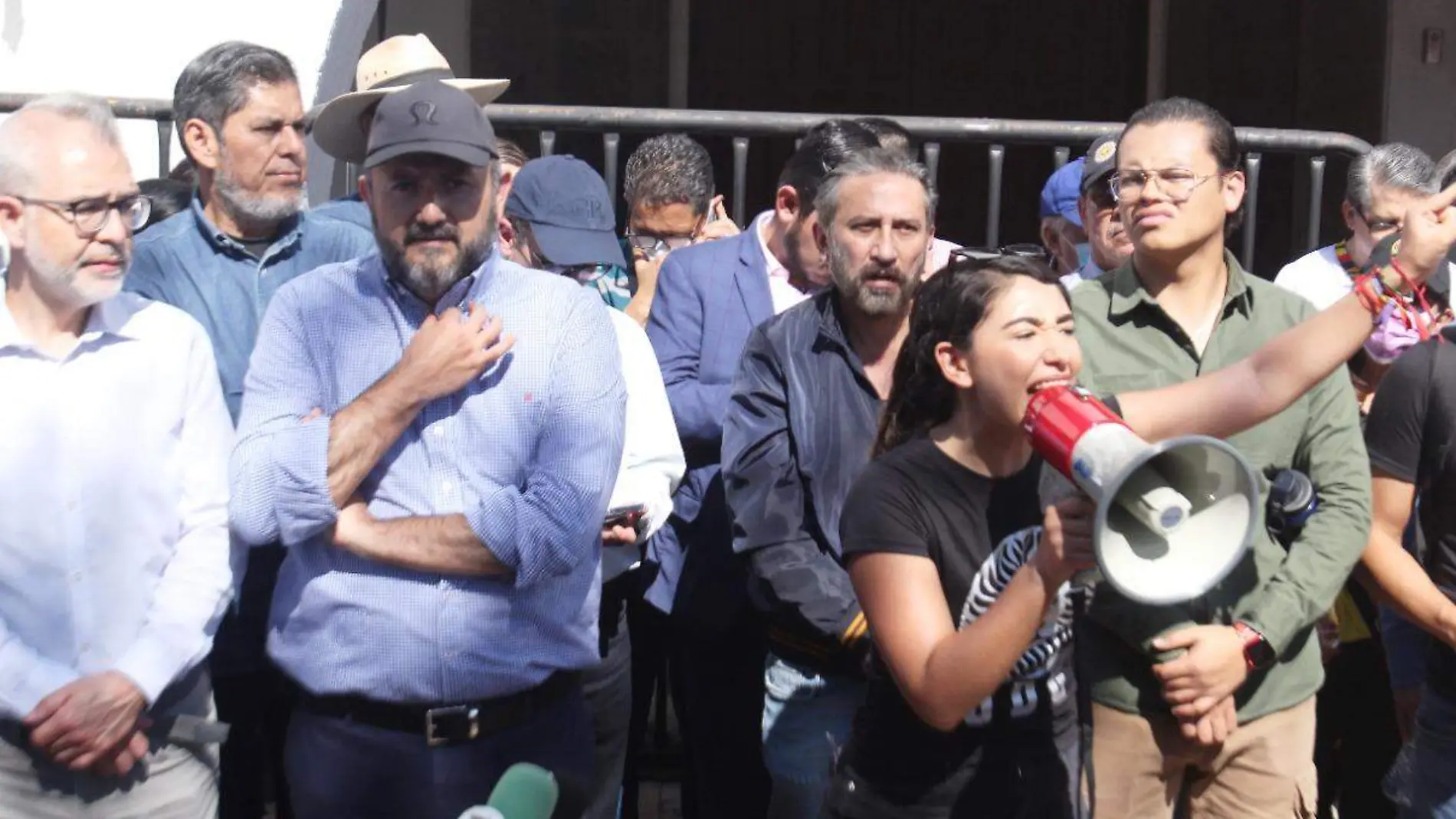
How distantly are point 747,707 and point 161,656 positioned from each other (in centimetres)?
161

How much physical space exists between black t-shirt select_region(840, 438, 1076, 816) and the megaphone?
0.36 m

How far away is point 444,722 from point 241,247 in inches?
54.8

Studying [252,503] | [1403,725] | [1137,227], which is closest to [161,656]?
[252,503]

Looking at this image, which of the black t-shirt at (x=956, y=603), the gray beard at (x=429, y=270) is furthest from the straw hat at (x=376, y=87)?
the black t-shirt at (x=956, y=603)

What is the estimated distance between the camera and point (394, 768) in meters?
3.59

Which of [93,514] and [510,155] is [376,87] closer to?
[510,155]

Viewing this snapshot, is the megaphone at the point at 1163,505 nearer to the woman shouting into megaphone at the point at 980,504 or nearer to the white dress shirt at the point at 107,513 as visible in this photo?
the woman shouting into megaphone at the point at 980,504

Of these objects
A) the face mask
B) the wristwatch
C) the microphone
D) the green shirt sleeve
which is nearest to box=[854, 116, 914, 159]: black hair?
the face mask

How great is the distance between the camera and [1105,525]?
8.78 feet

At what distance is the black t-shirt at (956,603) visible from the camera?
313 cm

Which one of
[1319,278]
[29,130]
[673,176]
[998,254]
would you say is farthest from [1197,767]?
[29,130]

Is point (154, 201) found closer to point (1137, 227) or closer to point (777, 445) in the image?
point (777, 445)

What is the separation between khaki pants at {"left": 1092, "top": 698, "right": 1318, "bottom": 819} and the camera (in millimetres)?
3785

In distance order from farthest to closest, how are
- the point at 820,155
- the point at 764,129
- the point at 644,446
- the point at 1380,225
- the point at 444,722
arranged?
the point at 764,129 < the point at 1380,225 < the point at 820,155 < the point at 644,446 < the point at 444,722
